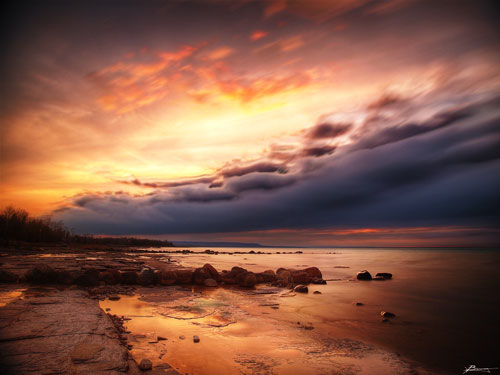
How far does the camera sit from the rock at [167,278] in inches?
523

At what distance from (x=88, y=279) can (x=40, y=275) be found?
5.83ft

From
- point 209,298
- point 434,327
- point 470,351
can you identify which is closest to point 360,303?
point 434,327

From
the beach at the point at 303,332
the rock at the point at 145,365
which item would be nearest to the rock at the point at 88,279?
the beach at the point at 303,332

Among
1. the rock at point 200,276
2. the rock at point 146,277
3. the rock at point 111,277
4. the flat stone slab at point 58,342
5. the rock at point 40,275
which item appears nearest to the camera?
the flat stone slab at point 58,342

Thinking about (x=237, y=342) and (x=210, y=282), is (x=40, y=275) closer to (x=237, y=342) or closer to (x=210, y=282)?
(x=210, y=282)

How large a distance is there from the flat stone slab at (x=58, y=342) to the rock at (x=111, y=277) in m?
6.01

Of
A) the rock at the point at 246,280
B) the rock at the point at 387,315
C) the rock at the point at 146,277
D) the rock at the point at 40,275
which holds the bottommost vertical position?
the rock at the point at 246,280

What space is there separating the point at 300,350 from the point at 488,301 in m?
11.6

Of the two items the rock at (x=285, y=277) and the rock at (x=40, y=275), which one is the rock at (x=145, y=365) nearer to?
the rock at (x=40, y=275)

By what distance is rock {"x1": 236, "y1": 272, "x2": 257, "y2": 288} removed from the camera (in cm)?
1427

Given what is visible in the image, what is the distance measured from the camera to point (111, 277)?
12477 mm

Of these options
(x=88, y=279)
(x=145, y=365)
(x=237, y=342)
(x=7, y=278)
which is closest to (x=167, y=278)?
(x=88, y=279)

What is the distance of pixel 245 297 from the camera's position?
1112cm

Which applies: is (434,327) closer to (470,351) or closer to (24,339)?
(470,351)
